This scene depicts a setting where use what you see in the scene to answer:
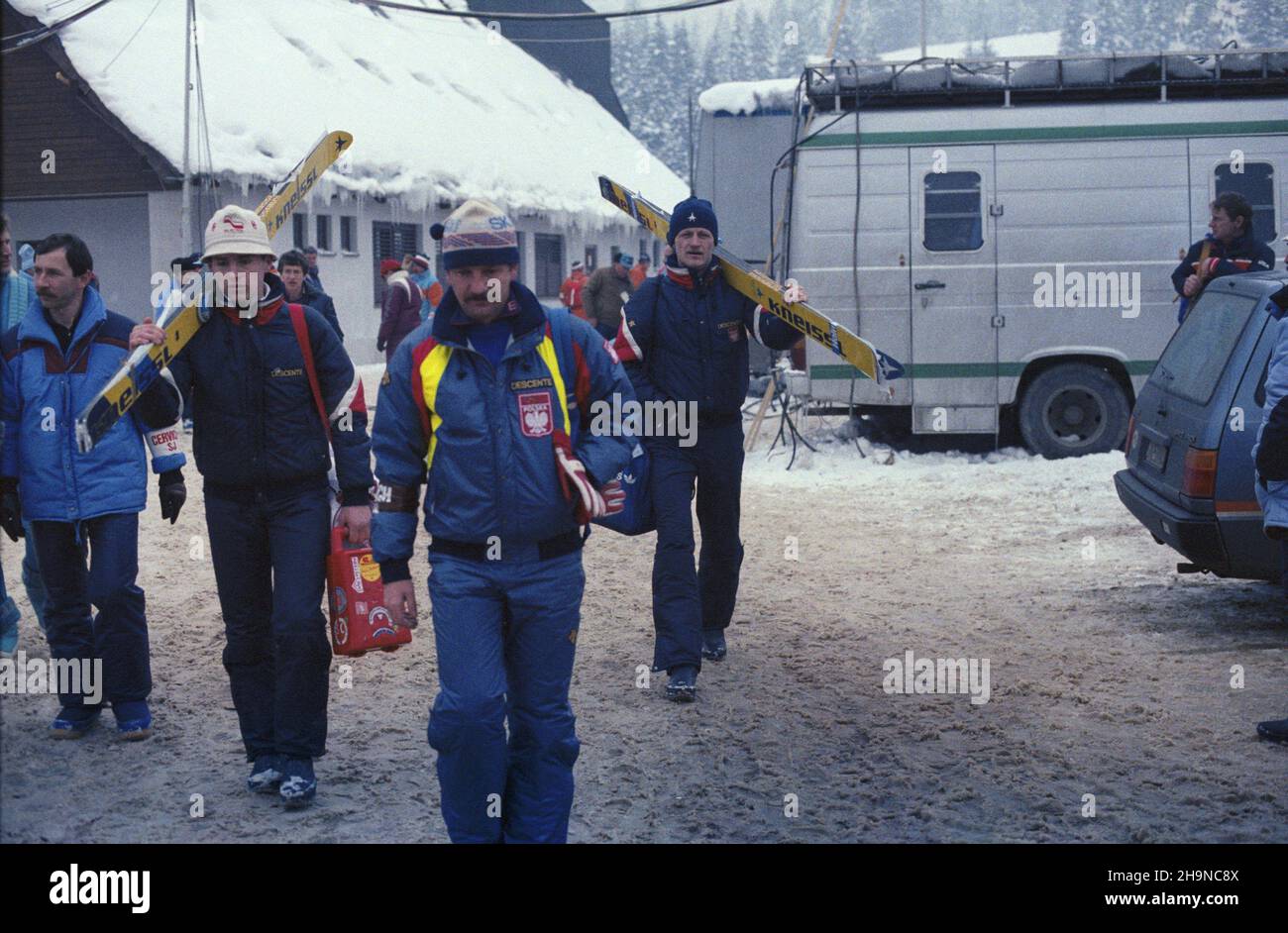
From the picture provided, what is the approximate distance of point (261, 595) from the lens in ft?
18.4

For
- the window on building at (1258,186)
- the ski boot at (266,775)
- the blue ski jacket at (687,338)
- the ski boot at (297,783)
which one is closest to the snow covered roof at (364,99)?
Result: the window on building at (1258,186)

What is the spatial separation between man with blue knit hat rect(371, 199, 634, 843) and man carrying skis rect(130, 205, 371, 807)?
3.34 ft

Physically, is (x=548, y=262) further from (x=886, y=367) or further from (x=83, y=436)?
(x=83, y=436)

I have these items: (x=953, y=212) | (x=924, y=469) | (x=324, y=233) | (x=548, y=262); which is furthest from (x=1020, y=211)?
(x=548, y=262)

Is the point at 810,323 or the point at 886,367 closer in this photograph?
the point at 886,367

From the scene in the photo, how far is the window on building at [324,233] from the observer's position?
27438mm

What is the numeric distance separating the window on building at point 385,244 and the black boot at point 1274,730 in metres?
24.7

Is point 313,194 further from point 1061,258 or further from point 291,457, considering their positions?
point 291,457

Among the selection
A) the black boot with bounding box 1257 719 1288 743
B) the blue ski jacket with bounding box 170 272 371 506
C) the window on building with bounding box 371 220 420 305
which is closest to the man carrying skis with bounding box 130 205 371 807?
the blue ski jacket with bounding box 170 272 371 506

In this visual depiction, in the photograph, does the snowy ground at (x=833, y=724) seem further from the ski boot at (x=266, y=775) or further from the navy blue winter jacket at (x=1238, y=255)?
the navy blue winter jacket at (x=1238, y=255)

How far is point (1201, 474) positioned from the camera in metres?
7.60

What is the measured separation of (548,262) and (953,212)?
84.4 ft

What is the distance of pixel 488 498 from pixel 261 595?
64.0 inches
